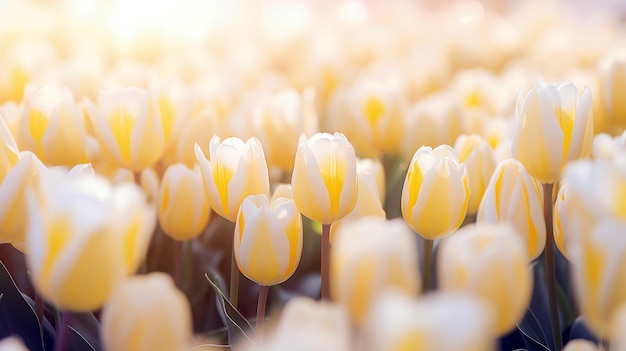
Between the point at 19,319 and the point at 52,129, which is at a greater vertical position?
the point at 52,129

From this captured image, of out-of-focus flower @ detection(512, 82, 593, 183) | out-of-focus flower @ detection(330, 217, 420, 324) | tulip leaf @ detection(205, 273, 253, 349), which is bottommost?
tulip leaf @ detection(205, 273, 253, 349)

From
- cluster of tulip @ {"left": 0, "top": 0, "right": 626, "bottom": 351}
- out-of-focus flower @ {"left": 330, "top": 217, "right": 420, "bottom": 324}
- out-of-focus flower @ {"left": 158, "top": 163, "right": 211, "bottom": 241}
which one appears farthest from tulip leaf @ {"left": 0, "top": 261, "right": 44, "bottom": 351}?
out-of-focus flower @ {"left": 330, "top": 217, "right": 420, "bottom": 324}

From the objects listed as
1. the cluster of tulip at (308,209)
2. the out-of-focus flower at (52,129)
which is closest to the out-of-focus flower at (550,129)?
the cluster of tulip at (308,209)

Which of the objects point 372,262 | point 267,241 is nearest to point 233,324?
point 267,241

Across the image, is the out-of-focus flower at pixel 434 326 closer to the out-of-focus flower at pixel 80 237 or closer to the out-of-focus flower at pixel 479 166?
the out-of-focus flower at pixel 80 237

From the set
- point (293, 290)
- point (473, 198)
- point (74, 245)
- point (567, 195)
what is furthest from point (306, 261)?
point (74, 245)

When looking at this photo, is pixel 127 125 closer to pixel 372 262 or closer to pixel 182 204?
pixel 182 204

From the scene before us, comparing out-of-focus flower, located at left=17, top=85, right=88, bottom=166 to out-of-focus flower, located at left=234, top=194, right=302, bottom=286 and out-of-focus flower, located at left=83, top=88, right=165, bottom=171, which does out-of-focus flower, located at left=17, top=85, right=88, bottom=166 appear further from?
out-of-focus flower, located at left=234, top=194, right=302, bottom=286
